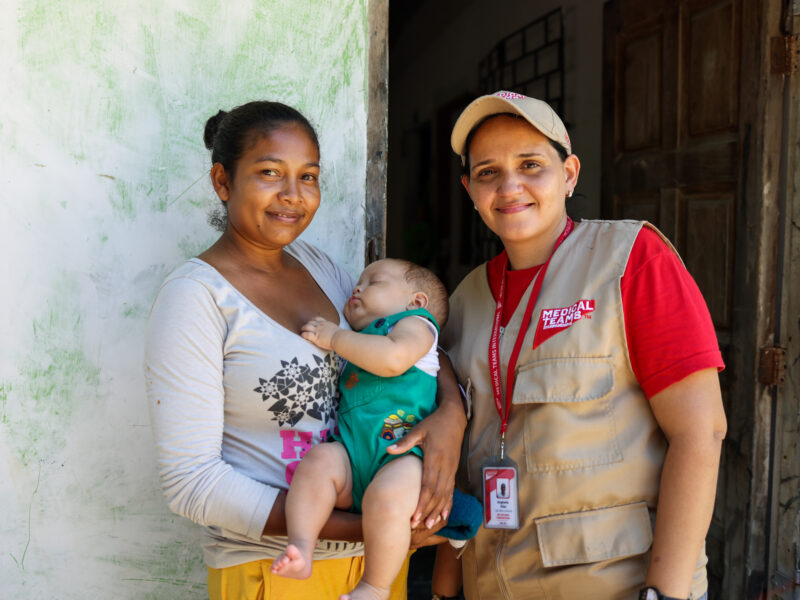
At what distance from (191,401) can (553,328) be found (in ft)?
3.08

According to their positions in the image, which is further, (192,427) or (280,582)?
(280,582)

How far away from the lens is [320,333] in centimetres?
189

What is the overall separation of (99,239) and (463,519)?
62.1 inches

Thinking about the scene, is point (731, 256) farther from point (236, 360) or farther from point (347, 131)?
point (236, 360)

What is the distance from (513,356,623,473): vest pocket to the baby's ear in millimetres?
492

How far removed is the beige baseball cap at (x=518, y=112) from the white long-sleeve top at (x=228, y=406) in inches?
31.4

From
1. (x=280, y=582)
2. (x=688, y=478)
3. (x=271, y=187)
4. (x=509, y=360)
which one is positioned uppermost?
(x=271, y=187)

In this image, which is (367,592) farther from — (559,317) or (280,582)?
(559,317)

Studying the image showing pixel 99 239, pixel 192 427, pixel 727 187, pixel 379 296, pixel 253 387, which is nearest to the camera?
pixel 192 427

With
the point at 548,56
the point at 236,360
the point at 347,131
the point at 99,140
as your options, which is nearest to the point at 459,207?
the point at 548,56

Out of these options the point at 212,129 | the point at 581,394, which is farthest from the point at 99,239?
the point at 581,394

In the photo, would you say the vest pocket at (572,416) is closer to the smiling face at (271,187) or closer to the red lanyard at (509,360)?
the red lanyard at (509,360)

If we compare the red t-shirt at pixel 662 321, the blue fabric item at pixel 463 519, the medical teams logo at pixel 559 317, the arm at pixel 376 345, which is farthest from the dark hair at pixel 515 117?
the blue fabric item at pixel 463 519

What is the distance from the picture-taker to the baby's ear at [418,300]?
211 centimetres
